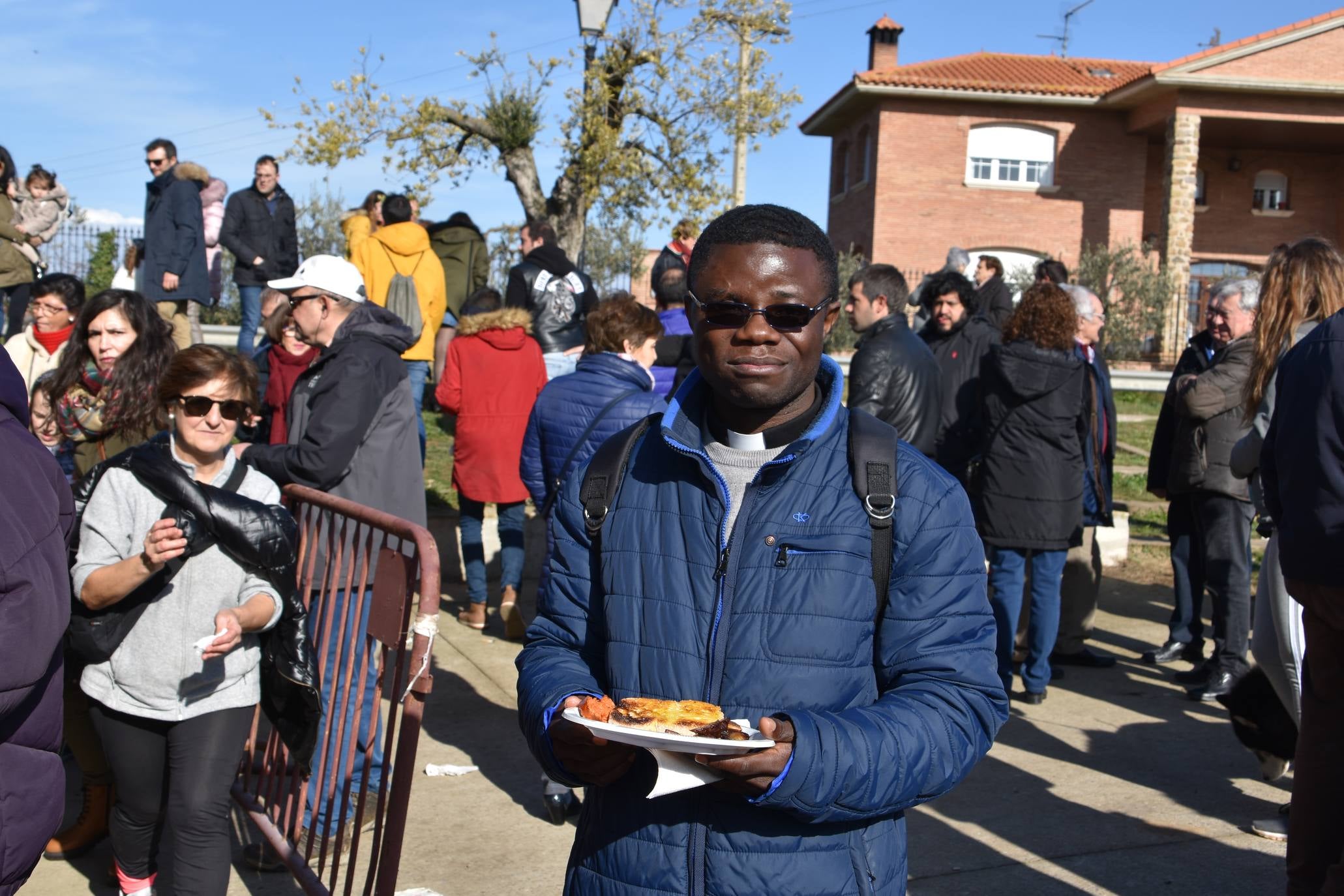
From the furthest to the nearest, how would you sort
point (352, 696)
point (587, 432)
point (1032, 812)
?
point (587, 432) < point (1032, 812) < point (352, 696)

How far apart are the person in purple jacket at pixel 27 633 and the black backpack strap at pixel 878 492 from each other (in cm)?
146

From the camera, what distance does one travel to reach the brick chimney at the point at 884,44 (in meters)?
33.8

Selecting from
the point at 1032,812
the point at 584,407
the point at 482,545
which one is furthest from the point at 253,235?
the point at 1032,812

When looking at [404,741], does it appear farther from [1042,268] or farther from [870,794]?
[1042,268]

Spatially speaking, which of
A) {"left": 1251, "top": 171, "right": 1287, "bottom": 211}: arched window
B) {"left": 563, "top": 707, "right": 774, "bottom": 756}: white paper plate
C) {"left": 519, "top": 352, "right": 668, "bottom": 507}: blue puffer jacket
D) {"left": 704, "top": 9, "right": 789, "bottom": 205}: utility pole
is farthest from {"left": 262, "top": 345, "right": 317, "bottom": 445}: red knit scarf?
{"left": 1251, "top": 171, "right": 1287, "bottom": 211}: arched window

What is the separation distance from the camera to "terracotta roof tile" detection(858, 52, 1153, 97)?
30438 millimetres

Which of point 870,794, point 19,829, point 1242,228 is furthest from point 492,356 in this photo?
point 1242,228

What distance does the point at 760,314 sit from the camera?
2.06 metres

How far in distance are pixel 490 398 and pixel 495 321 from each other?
0.48 metres

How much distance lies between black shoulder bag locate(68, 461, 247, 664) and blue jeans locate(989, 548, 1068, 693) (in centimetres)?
405

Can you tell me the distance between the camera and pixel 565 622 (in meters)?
2.22

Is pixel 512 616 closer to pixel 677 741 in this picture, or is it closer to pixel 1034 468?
pixel 1034 468

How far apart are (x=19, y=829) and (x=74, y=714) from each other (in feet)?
7.30

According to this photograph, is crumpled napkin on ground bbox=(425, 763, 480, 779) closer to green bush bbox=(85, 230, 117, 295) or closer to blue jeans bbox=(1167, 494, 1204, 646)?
blue jeans bbox=(1167, 494, 1204, 646)
